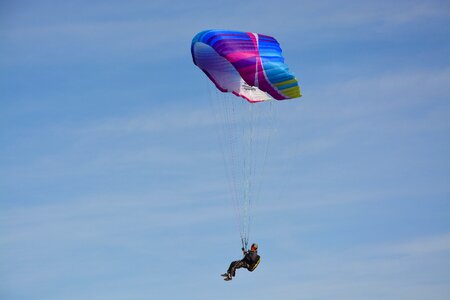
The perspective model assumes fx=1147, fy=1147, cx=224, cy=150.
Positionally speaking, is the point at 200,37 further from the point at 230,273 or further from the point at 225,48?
the point at 230,273

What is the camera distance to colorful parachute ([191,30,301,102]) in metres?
49.7

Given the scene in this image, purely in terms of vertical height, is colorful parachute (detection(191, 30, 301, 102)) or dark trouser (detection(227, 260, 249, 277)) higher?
colorful parachute (detection(191, 30, 301, 102))

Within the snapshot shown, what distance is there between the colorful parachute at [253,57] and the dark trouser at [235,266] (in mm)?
7492

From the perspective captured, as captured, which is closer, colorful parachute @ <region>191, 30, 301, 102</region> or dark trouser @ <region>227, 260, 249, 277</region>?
dark trouser @ <region>227, 260, 249, 277</region>

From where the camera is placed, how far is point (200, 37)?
5059cm

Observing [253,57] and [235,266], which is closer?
[235,266]

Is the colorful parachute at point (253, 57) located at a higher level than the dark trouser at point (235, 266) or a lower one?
higher

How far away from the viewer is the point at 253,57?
1966 inches

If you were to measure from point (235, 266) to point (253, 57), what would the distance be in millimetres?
9091

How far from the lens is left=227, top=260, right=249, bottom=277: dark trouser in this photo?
49.3m

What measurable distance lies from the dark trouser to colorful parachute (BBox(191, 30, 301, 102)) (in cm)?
749

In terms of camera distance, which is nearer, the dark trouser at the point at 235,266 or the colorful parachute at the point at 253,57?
the dark trouser at the point at 235,266

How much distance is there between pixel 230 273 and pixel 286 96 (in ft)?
26.7

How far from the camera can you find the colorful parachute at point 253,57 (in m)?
49.7
